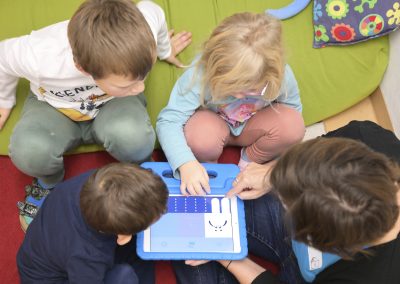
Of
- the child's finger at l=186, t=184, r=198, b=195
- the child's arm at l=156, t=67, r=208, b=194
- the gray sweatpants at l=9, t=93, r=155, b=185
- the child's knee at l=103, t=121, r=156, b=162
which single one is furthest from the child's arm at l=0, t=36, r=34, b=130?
the child's finger at l=186, t=184, r=198, b=195

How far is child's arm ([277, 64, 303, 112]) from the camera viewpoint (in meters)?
1.05

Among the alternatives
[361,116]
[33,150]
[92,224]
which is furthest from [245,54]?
[361,116]

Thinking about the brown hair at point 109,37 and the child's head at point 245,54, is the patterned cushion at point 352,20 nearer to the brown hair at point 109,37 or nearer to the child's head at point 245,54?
the child's head at point 245,54

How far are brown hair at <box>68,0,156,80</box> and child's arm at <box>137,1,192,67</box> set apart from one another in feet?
0.56

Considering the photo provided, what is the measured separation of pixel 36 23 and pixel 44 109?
377mm

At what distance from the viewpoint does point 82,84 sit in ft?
3.40

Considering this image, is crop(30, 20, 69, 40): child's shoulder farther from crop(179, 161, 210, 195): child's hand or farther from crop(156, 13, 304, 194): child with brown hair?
crop(179, 161, 210, 195): child's hand

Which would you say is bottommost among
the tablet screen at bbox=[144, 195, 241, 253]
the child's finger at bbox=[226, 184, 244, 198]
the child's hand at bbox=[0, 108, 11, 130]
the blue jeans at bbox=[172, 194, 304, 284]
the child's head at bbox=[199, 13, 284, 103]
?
the blue jeans at bbox=[172, 194, 304, 284]

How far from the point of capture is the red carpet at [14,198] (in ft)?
3.79

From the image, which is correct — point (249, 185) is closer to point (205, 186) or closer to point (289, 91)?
point (205, 186)

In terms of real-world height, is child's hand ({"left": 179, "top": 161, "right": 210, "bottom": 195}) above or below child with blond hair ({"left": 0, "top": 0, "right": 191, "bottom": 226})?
below

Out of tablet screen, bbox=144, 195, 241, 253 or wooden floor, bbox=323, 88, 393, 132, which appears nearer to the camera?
tablet screen, bbox=144, 195, 241, 253

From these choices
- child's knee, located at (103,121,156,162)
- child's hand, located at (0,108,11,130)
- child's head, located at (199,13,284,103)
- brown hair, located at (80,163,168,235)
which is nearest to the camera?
brown hair, located at (80,163,168,235)

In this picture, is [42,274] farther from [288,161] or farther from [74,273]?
[288,161]
